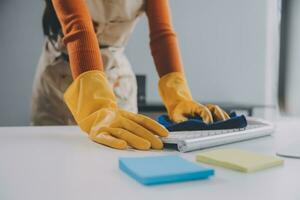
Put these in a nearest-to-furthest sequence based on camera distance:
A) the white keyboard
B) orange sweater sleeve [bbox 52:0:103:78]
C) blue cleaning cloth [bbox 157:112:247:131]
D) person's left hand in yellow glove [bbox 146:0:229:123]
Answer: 1. the white keyboard
2. blue cleaning cloth [bbox 157:112:247:131]
3. orange sweater sleeve [bbox 52:0:103:78]
4. person's left hand in yellow glove [bbox 146:0:229:123]

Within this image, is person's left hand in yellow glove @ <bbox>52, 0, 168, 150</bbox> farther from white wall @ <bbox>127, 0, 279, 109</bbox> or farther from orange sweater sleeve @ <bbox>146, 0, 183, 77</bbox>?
white wall @ <bbox>127, 0, 279, 109</bbox>

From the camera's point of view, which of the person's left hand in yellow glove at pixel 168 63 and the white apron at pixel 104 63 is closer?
the person's left hand in yellow glove at pixel 168 63

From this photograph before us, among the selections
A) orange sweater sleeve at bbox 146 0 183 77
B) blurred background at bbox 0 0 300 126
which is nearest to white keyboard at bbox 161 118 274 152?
orange sweater sleeve at bbox 146 0 183 77

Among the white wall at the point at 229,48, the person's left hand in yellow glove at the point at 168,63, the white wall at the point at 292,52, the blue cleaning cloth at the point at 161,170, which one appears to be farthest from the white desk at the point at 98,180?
the white wall at the point at 229,48

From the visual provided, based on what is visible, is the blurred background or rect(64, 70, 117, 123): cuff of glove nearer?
rect(64, 70, 117, 123): cuff of glove

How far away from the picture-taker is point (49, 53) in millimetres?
1529

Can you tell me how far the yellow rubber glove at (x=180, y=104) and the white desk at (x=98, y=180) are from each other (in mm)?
221

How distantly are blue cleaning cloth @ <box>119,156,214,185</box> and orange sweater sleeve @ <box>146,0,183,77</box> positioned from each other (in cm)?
70

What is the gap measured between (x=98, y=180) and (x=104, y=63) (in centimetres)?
105

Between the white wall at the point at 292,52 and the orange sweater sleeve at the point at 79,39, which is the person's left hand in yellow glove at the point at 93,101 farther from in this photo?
the white wall at the point at 292,52

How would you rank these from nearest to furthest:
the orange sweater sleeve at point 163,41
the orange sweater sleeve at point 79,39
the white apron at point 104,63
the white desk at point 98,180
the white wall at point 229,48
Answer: the white desk at point 98,180, the orange sweater sleeve at point 79,39, the orange sweater sleeve at point 163,41, the white apron at point 104,63, the white wall at point 229,48

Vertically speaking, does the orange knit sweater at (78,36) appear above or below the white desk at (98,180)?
above

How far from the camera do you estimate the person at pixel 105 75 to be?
0.75m

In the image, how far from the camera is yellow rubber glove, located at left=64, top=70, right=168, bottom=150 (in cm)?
71
